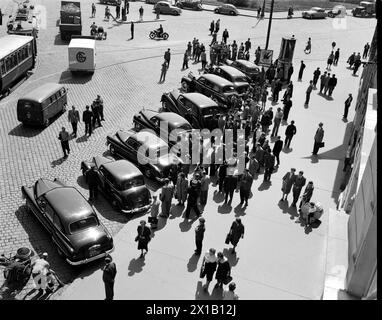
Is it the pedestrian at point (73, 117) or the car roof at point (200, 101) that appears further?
the car roof at point (200, 101)

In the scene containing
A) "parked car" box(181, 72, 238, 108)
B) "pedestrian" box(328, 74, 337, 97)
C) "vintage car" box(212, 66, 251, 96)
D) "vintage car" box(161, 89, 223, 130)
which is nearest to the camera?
"vintage car" box(161, 89, 223, 130)

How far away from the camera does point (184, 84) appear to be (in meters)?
25.8

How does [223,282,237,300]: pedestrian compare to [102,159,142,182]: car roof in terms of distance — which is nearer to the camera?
[223,282,237,300]: pedestrian

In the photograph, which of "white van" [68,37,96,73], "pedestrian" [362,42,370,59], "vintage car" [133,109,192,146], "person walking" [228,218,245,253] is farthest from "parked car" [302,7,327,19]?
"person walking" [228,218,245,253]

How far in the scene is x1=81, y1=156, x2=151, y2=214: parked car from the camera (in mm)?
14617

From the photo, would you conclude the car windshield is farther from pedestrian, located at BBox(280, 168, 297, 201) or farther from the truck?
the truck

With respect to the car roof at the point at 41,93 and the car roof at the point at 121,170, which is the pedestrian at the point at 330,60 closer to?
the car roof at the point at 41,93

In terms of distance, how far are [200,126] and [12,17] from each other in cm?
2651

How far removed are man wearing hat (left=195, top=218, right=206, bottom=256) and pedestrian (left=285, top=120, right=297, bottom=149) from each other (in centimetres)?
874

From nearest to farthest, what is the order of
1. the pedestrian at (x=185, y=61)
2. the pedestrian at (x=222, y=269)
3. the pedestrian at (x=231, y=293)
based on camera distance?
the pedestrian at (x=231, y=293), the pedestrian at (x=222, y=269), the pedestrian at (x=185, y=61)

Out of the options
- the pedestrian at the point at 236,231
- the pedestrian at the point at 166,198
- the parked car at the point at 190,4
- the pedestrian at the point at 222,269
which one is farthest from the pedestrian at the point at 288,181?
the parked car at the point at 190,4

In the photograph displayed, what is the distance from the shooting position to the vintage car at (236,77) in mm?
24922

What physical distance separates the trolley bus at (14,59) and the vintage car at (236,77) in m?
11.1
